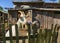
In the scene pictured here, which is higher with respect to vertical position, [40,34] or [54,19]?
[40,34]

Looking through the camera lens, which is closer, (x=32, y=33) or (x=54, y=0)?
(x=32, y=33)

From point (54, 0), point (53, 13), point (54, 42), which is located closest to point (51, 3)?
point (54, 0)

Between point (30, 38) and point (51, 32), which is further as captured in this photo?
point (51, 32)

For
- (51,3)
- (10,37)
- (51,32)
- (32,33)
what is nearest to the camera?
(10,37)

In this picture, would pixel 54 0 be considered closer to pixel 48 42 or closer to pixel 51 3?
pixel 51 3

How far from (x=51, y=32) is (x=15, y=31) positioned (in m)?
0.78

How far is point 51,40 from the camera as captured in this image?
11.7ft

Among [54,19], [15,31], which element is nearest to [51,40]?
[15,31]

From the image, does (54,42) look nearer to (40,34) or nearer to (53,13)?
(40,34)

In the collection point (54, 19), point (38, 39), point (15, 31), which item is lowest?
point (54, 19)

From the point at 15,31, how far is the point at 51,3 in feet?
62.0

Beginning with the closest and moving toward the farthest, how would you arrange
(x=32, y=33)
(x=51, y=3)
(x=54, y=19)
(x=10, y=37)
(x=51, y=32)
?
(x=10, y=37) → (x=32, y=33) → (x=51, y=32) → (x=54, y=19) → (x=51, y=3)

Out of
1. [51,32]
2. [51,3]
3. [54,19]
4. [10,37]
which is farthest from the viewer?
[51,3]

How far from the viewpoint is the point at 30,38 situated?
314 centimetres
